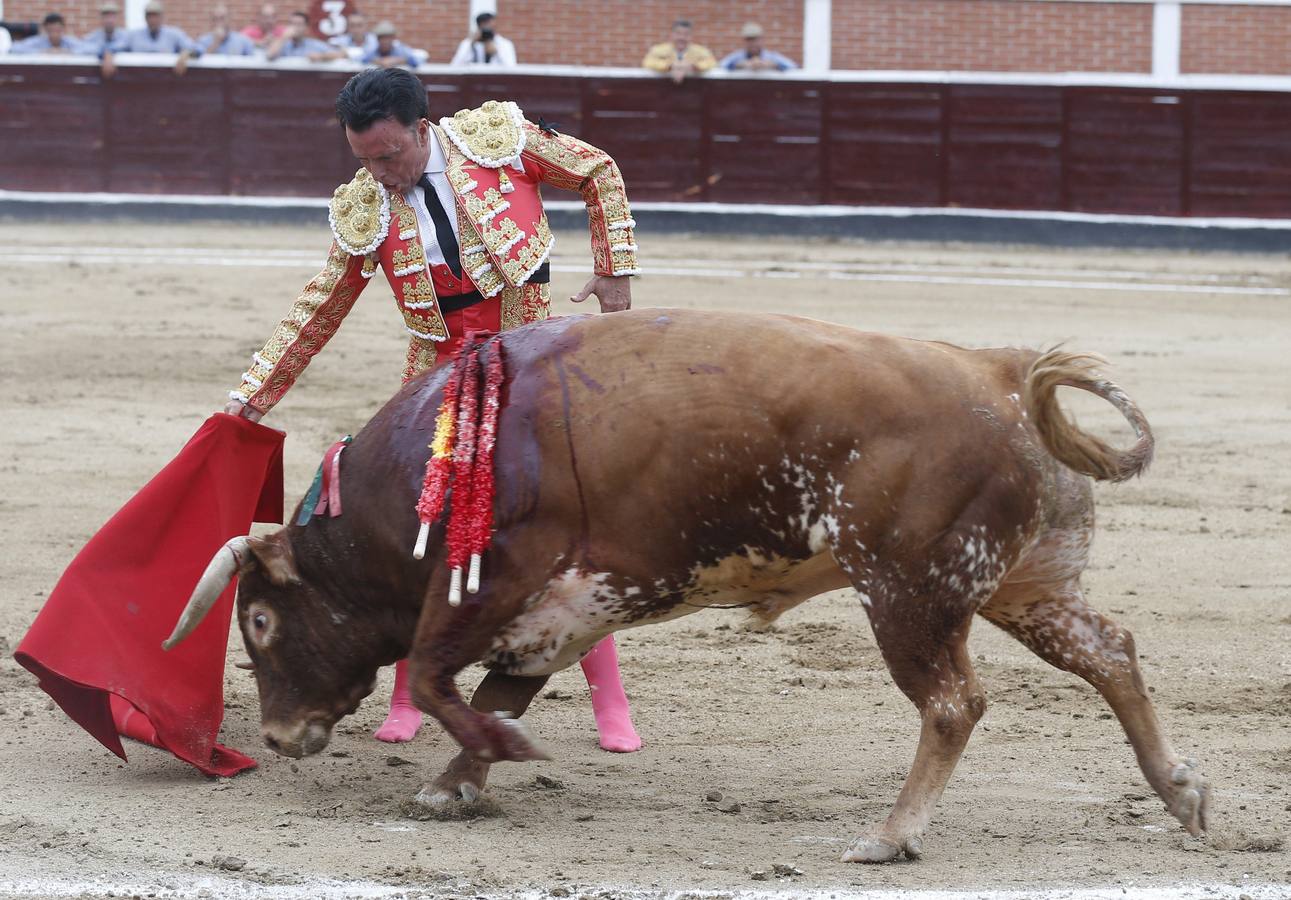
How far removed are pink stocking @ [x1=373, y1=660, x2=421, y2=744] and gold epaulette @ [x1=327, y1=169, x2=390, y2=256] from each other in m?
0.82

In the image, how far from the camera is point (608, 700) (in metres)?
3.50

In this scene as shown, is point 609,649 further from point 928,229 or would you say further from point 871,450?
point 928,229

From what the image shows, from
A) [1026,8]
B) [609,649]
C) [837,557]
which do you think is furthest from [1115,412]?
[1026,8]

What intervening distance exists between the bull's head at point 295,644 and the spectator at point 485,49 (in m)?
10.7

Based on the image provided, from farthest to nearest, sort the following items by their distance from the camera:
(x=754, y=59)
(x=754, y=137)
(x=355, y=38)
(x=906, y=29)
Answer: (x=906, y=29)
(x=355, y=38)
(x=754, y=59)
(x=754, y=137)

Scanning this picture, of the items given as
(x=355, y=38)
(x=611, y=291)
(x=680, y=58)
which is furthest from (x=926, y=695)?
(x=355, y=38)

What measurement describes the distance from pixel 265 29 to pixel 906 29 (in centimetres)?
517

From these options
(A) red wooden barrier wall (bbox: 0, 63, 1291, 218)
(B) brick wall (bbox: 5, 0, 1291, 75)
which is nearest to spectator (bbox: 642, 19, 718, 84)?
(A) red wooden barrier wall (bbox: 0, 63, 1291, 218)

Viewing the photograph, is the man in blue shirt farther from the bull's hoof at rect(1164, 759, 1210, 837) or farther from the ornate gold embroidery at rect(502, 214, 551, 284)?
the bull's hoof at rect(1164, 759, 1210, 837)

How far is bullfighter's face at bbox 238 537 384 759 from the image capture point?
122 inches

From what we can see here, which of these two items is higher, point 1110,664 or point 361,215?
point 361,215

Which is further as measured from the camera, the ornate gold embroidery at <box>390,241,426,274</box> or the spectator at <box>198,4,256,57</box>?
the spectator at <box>198,4,256,57</box>

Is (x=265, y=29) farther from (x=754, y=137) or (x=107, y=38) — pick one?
(x=754, y=137)

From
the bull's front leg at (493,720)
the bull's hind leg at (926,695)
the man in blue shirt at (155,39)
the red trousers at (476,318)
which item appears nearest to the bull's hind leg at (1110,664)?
the bull's hind leg at (926,695)
